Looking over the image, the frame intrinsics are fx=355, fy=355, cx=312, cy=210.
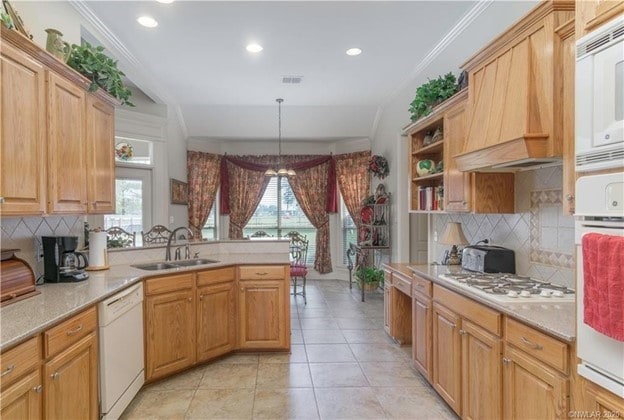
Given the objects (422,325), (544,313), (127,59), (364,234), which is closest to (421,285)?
(422,325)

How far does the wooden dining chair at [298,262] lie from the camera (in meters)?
5.60

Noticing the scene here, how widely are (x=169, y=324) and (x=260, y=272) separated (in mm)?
921

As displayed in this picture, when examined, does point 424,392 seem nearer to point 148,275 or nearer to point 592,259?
point 592,259

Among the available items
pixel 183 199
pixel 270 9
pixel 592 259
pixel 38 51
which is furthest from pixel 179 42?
pixel 592 259

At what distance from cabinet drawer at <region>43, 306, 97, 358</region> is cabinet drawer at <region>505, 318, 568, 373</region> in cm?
224

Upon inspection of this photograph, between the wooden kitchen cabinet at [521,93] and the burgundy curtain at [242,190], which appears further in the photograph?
the burgundy curtain at [242,190]

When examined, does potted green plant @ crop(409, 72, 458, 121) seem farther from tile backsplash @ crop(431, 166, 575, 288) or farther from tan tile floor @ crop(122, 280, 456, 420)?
tan tile floor @ crop(122, 280, 456, 420)

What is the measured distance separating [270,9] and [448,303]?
2766mm

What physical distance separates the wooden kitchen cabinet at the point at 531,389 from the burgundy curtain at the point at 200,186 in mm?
5538

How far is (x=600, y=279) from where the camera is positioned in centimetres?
122

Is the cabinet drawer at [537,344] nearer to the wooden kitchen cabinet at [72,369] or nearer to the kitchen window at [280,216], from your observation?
the wooden kitchen cabinet at [72,369]

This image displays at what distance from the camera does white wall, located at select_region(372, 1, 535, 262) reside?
2.91 metres

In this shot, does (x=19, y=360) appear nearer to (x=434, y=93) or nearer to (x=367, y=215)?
(x=434, y=93)

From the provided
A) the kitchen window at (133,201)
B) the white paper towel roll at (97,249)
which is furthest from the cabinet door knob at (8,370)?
→ the kitchen window at (133,201)
